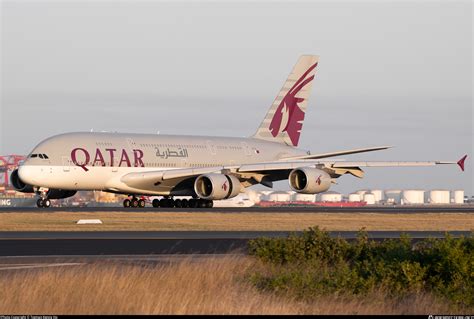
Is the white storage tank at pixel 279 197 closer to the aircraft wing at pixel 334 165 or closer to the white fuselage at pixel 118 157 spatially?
the white fuselage at pixel 118 157

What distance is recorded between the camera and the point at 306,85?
255 ft

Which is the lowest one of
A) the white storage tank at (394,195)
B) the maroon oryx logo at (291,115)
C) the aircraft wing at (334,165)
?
the white storage tank at (394,195)

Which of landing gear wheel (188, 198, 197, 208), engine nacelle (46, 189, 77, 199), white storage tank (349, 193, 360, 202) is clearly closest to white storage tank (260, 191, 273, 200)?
white storage tank (349, 193, 360, 202)

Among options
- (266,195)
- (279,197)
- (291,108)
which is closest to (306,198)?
(279,197)

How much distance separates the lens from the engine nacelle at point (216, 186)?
210ft

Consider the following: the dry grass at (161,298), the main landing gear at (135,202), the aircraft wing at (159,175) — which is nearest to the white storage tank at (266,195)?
the main landing gear at (135,202)

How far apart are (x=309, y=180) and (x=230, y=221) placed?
14.4m

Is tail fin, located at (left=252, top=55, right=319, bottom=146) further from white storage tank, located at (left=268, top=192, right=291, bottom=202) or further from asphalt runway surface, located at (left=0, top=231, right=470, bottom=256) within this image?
white storage tank, located at (left=268, top=192, right=291, bottom=202)

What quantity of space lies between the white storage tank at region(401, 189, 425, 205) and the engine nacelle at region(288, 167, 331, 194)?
88.3 meters

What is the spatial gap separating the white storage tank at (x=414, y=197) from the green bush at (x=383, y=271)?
129646 mm

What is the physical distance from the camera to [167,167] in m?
68.1

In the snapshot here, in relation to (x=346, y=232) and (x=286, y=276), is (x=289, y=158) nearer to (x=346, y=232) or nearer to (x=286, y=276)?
(x=346, y=232)

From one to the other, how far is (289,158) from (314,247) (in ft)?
165

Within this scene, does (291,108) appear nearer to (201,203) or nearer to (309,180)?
(201,203)
